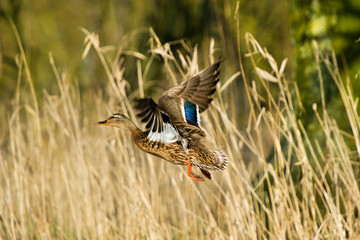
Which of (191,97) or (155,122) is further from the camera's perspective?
(191,97)

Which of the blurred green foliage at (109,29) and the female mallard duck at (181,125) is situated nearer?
the female mallard duck at (181,125)

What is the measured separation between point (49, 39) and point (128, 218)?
5726 mm

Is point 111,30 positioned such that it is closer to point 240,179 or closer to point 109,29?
point 109,29

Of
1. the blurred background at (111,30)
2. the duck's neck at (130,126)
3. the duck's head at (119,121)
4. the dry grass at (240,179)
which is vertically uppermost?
the blurred background at (111,30)

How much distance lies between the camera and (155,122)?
1.09 metres

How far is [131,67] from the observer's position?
6742 mm

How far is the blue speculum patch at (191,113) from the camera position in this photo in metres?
1.35

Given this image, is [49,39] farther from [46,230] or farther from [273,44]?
[46,230]

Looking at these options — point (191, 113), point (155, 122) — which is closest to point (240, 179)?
point (191, 113)

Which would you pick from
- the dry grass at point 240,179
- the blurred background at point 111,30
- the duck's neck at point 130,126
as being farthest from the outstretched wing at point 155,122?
the blurred background at point 111,30

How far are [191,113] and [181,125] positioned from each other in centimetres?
11

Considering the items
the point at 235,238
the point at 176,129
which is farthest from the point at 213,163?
the point at 235,238

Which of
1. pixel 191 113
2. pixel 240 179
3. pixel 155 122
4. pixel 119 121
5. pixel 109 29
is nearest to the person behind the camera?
pixel 155 122

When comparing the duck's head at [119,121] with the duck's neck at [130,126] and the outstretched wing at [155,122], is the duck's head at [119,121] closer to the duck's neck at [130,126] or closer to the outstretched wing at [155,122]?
the duck's neck at [130,126]
